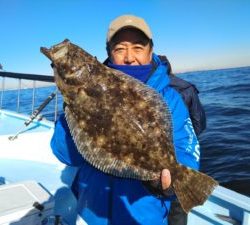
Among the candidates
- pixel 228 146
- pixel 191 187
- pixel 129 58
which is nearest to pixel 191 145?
pixel 191 187

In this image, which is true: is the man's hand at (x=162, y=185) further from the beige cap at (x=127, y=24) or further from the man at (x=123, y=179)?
the beige cap at (x=127, y=24)

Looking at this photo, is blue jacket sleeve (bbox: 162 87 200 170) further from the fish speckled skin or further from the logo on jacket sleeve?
the fish speckled skin

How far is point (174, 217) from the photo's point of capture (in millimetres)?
3295

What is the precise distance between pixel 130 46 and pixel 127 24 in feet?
0.58

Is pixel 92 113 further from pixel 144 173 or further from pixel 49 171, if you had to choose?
pixel 49 171

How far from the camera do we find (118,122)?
2.31 m

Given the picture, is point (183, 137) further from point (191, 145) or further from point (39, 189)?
point (39, 189)

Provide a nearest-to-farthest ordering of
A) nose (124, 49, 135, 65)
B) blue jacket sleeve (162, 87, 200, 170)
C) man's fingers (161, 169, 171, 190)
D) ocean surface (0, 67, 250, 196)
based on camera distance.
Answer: man's fingers (161, 169, 171, 190)
blue jacket sleeve (162, 87, 200, 170)
nose (124, 49, 135, 65)
ocean surface (0, 67, 250, 196)

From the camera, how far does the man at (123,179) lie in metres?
2.58

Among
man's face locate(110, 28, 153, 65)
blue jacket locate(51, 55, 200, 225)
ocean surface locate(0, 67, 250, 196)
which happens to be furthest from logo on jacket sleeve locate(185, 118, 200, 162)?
ocean surface locate(0, 67, 250, 196)

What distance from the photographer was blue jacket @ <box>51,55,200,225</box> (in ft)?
8.43

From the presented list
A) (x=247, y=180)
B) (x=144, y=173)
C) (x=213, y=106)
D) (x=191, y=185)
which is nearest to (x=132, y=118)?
(x=144, y=173)

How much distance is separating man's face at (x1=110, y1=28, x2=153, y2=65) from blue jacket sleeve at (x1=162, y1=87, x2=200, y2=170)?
37cm

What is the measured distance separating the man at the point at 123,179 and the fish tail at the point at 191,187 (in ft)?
0.83
